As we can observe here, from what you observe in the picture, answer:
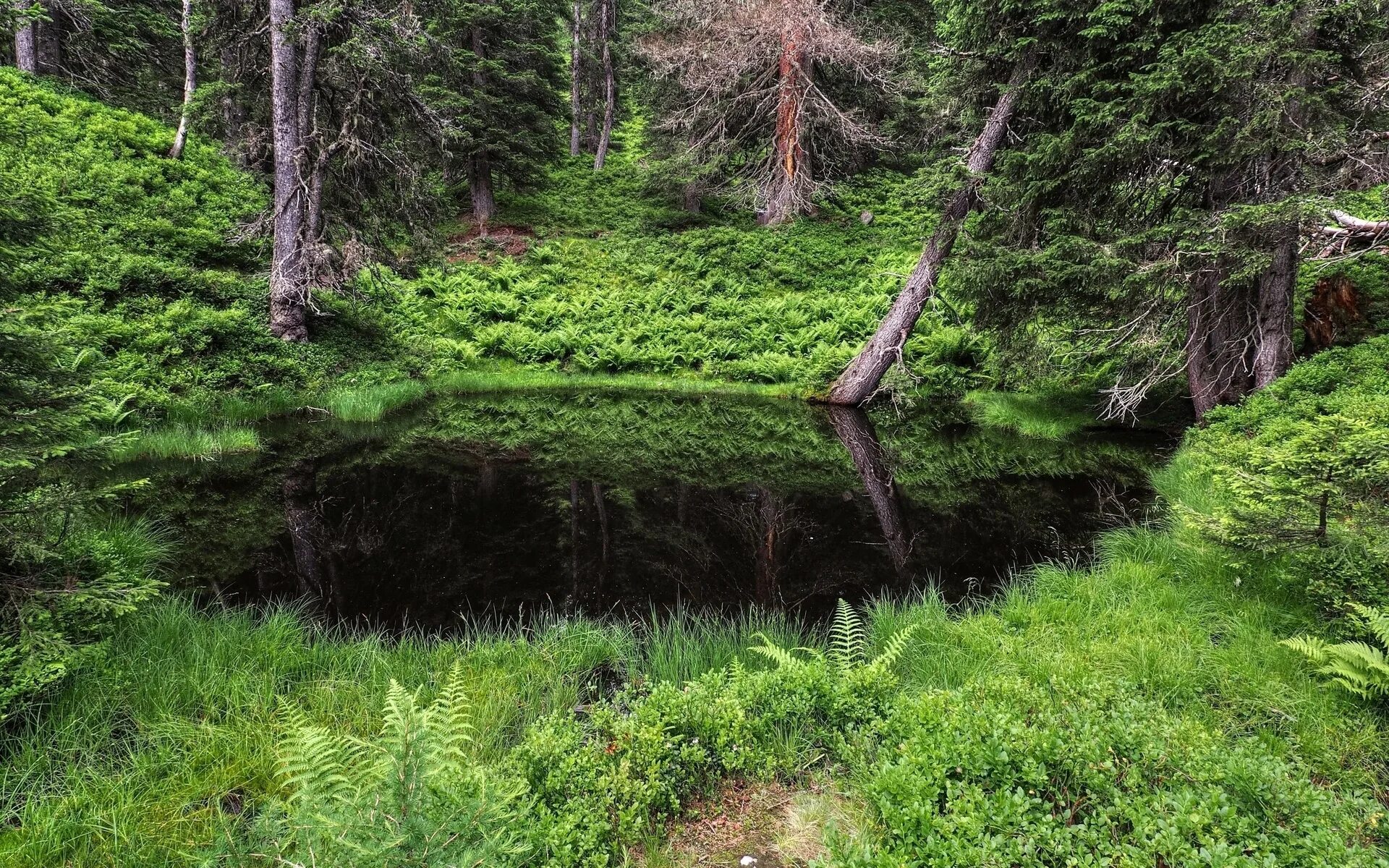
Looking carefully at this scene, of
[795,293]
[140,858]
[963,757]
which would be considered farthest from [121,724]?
[795,293]

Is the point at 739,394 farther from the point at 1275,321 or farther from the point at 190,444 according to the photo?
the point at 190,444

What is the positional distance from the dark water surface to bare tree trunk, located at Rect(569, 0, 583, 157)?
22578 millimetres

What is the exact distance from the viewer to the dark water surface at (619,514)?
5.01 metres

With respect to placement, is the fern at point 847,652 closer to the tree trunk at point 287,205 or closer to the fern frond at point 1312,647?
the fern frond at point 1312,647

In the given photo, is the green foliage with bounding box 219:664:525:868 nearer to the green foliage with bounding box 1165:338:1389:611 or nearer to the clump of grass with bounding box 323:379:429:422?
the green foliage with bounding box 1165:338:1389:611

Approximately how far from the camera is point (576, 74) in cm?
2834

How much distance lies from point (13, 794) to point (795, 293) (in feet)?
60.6

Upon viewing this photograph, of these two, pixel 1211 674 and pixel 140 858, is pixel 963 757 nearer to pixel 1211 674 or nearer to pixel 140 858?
pixel 1211 674

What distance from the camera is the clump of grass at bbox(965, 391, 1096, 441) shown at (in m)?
10.8

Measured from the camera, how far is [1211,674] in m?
3.26

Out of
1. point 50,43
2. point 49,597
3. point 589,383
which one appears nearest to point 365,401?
point 589,383

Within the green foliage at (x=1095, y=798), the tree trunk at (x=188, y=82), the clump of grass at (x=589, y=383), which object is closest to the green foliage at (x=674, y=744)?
the green foliage at (x=1095, y=798)

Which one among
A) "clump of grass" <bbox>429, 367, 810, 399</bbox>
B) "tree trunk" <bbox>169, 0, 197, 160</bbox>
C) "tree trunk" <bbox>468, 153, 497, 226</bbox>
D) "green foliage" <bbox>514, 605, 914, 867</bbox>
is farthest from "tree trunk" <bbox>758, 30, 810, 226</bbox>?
"green foliage" <bbox>514, 605, 914, 867</bbox>

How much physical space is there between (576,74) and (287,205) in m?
20.7
